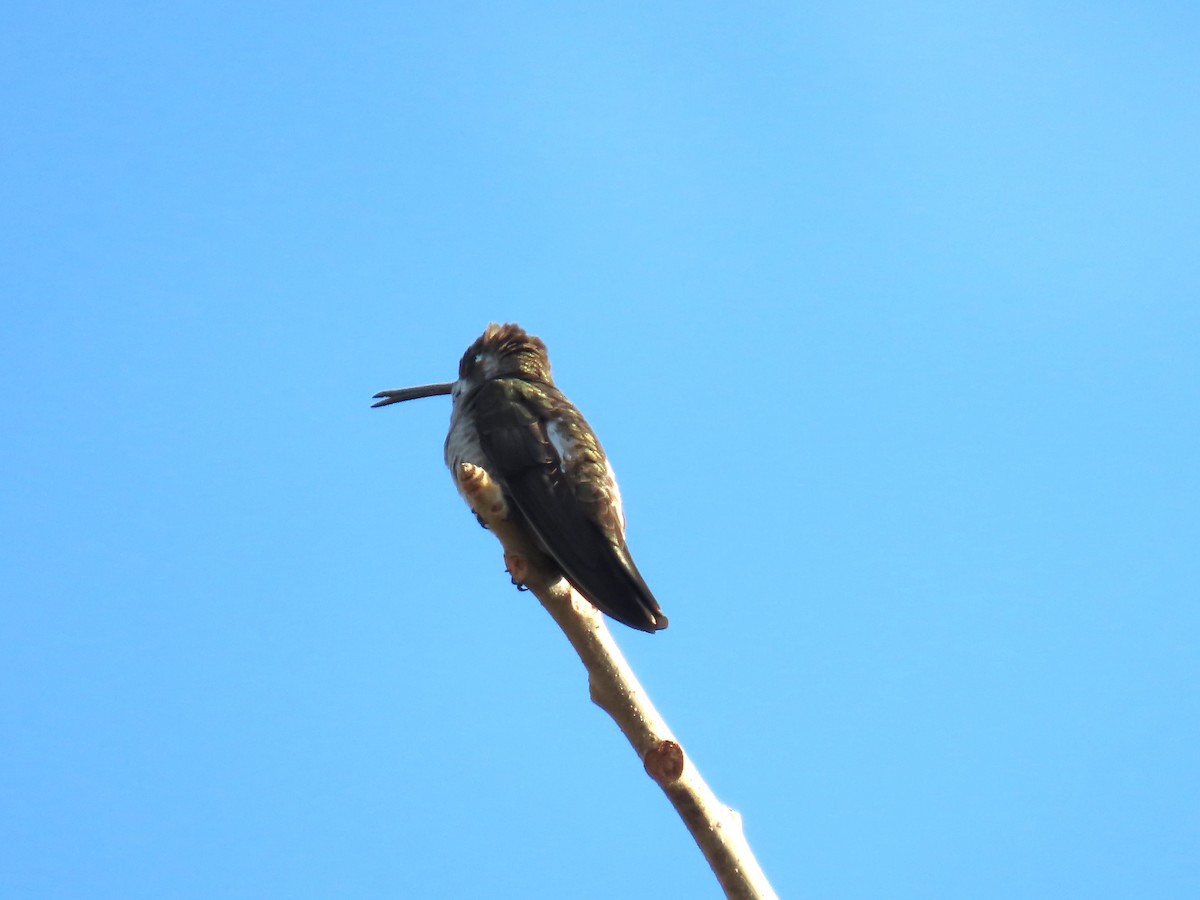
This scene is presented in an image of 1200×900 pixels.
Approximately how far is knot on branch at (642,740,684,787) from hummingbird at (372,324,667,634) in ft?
2.94

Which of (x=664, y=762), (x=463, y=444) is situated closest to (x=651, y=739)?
(x=664, y=762)

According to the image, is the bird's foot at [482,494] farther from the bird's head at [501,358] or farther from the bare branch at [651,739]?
the bird's head at [501,358]

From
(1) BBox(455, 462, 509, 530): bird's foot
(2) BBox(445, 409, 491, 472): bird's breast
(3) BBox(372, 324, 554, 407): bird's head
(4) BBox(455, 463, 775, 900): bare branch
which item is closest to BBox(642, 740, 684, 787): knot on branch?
(4) BBox(455, 463, 775, 900): bare branch

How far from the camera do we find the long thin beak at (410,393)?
314 inches

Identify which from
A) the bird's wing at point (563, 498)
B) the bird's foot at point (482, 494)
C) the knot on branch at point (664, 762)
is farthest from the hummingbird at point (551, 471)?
the knot on branch at point (664, 762)

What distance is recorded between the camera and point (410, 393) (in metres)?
8.18

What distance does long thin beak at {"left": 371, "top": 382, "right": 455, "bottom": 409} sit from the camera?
314 inches

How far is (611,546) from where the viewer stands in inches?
183

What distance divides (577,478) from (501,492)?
1.10 feet

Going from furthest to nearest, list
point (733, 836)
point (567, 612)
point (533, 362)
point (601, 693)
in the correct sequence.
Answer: point (533, 362)
point (567, 612)
point (601, 693)
point (733, 836)

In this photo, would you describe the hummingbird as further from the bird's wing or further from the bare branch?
the bare branch

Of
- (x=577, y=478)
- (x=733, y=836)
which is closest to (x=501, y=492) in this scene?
(x=577, y=478)

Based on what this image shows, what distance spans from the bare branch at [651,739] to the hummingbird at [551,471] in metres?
0.22

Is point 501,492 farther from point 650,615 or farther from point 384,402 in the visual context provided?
point 384,402
